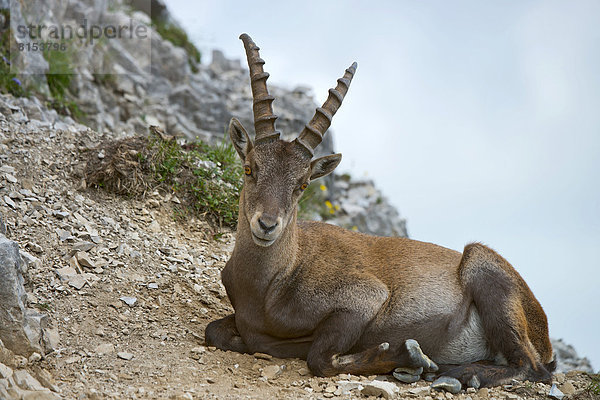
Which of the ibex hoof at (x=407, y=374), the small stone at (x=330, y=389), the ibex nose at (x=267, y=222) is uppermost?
the ibex nose at (x=267, y=222)

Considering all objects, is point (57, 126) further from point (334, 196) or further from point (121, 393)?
point (334, 196)

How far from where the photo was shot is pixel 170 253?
948cm

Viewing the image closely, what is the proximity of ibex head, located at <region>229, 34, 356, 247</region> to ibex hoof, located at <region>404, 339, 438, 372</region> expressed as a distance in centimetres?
208

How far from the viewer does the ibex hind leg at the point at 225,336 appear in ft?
25.1

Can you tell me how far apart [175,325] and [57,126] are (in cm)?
512

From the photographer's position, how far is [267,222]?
22.1 ft

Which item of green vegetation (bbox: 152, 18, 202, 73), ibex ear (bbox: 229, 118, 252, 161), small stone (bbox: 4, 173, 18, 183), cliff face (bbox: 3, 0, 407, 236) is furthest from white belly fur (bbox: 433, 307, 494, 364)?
green vegetation (bbox: 152, 18, 202, 73)

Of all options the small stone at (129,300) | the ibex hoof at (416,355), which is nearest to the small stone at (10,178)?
the small stone at (129,300)

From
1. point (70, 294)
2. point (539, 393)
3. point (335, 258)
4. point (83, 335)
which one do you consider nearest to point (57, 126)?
point (70, 294)

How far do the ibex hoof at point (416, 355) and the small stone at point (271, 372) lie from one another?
1.56m

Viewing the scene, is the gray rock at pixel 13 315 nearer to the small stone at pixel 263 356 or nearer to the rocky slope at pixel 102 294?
the rocky slope at pixel 102 294

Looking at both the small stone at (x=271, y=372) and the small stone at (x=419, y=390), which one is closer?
the small stone at (x=419, y=390)

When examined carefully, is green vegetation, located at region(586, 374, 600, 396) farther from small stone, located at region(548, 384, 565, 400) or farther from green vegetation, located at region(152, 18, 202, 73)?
green vegetation, located at region(152, 18, 202, 73)

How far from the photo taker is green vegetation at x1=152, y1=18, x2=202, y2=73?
72.2 ft
